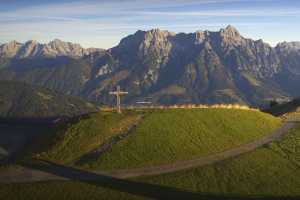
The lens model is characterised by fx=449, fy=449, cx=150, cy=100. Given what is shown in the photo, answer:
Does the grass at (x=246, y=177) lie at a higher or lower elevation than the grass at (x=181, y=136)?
lower

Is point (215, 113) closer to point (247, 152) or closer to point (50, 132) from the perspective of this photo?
point (247, 152)

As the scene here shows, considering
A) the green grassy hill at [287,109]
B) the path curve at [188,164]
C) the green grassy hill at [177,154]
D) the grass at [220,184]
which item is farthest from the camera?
the green grassy hill at [287,109]

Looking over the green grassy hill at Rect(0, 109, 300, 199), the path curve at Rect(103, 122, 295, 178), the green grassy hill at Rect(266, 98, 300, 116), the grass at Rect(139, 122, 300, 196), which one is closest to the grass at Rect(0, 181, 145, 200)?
the green grassy hill at Rect(0, 109, 300, 199)

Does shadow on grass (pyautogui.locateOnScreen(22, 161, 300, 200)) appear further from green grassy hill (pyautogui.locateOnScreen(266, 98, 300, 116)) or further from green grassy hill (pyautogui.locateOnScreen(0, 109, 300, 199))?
green grassy hill (pyautogui.locateOnScreen(266, 98, 300, 116))

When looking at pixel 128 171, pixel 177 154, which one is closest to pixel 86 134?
pixel 128 171

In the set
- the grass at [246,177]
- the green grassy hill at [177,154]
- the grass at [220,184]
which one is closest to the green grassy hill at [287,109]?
the green grassy hill at [177,154]

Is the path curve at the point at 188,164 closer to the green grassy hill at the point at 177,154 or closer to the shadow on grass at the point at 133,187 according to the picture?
the green grassy hill at the point at 177,154

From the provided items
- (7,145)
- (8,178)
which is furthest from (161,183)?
(7,145)

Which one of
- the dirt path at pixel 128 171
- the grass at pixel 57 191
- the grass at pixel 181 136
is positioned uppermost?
the grass at pixel 181 136
